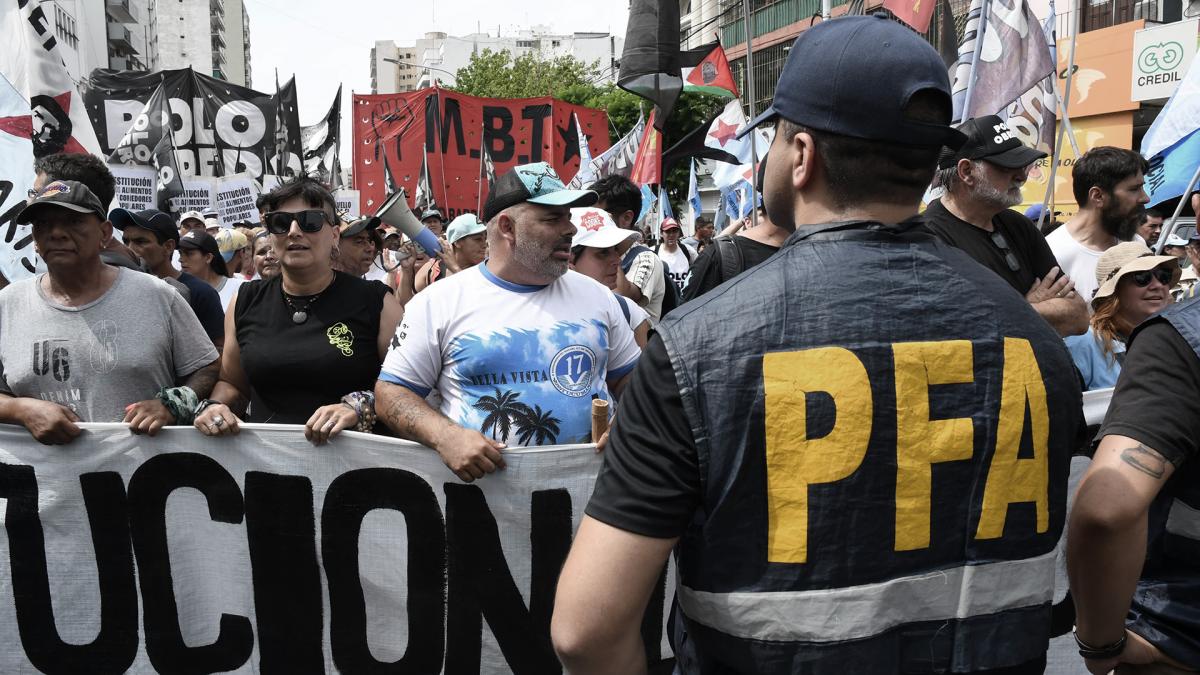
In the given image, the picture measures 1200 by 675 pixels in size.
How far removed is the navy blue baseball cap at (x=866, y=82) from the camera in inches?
57.4

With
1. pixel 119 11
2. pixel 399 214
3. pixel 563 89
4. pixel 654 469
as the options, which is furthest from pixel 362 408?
pixel 119 11

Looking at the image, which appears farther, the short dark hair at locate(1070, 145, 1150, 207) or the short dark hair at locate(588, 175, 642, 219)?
the short dark hair at locate(588, 175, 642, 219)

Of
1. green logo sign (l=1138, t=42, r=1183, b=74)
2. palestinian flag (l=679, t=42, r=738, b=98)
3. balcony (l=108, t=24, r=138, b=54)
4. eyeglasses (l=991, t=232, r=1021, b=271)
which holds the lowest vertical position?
eyeglasses (l=991, t=232, r=1021, b=271)

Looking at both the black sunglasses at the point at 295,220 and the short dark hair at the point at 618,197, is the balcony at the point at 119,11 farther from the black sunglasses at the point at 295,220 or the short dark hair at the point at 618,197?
the black sunglasses at the point at 295,220

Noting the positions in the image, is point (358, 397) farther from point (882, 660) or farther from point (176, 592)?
point (882, 660)

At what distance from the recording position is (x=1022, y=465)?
4.98 feet

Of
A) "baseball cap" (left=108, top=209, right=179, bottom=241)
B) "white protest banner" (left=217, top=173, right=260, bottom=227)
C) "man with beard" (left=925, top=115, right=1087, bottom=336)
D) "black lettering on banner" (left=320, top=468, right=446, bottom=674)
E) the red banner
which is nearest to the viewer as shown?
"black lettering on banner" (left=320, top=468, right=446, bottom=674)

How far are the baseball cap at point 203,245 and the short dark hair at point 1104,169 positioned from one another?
5.36 metres

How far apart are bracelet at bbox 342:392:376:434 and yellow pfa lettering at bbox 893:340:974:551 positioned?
97.7 inches

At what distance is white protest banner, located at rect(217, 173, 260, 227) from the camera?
12.9 m

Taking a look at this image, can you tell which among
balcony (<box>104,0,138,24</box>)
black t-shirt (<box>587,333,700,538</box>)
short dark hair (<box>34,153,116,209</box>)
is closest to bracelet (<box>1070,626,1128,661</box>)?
black t-shirt (<box>587,333,700,538</box>)

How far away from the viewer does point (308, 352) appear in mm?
3744

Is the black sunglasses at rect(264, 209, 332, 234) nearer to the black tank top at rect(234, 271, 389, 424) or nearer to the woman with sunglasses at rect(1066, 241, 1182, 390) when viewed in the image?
the black tank top at rect(234, 271, 389, 424)

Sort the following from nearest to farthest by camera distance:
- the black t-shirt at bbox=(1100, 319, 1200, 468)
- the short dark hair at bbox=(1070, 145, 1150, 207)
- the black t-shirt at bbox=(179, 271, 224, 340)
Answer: the black t-shirt at bbox=(1100, 319, 1200, 468) < the black t-shirt at bbox=(179, 271, 224, 340) < the short dark hair at bbox=(1070, 145, 1150, 207)
